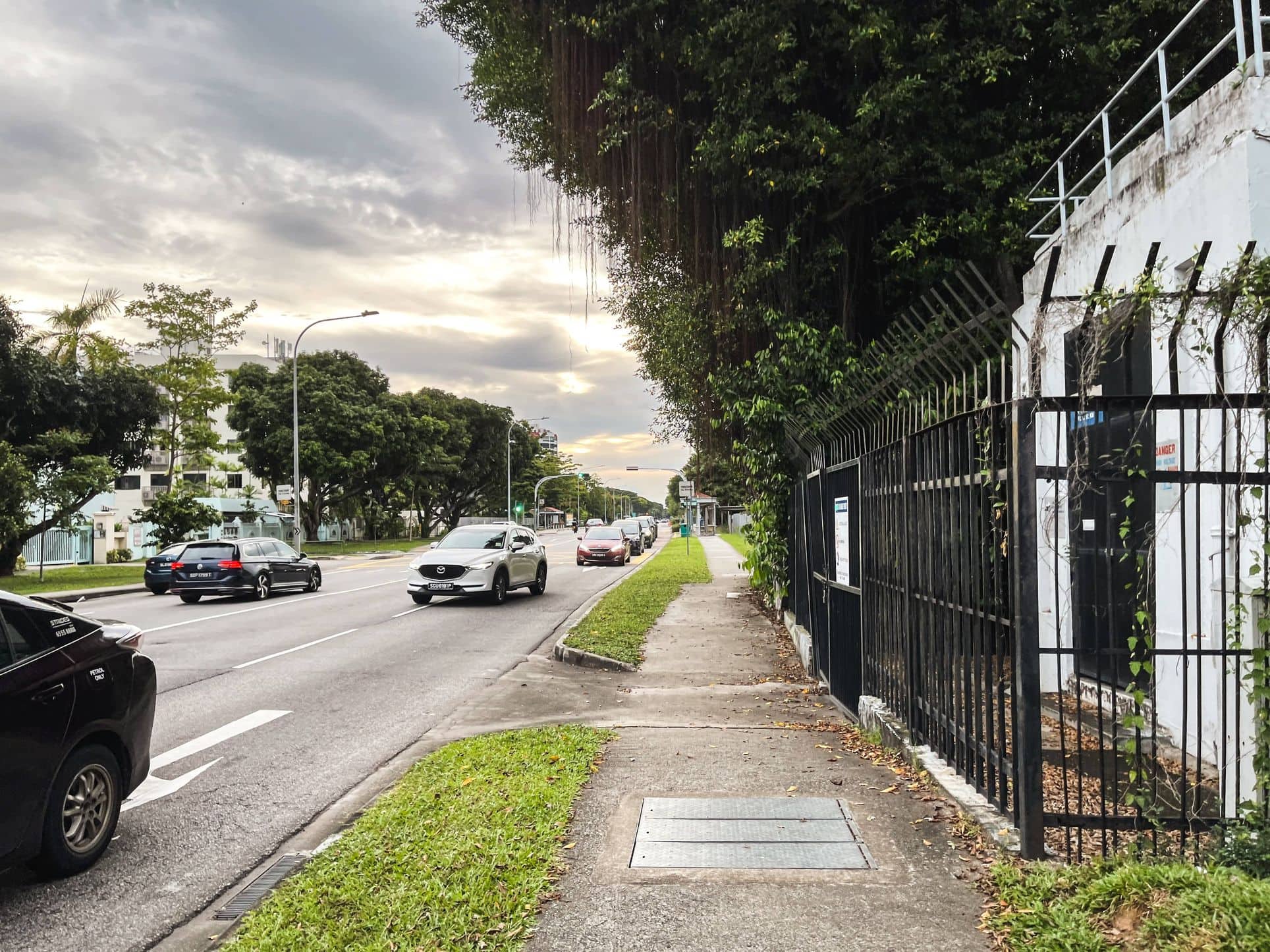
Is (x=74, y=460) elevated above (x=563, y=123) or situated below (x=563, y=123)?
below

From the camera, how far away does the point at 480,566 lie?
1823 cm

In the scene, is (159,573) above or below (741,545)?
above

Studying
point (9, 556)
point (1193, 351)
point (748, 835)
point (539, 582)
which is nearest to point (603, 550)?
point (539, 582)

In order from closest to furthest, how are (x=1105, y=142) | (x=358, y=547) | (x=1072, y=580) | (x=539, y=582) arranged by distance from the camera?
(x=1072, y=580) < (x=1105, y=142) < (x=539, y=582) < (x=358, y=547)

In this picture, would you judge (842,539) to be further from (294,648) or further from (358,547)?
(358,547)

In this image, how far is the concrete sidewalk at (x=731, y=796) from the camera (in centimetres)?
364

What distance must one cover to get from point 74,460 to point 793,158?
78.5ft

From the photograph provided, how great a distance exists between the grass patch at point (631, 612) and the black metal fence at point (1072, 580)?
12.1ft

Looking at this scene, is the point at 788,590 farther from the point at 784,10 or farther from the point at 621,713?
the point at 784,10

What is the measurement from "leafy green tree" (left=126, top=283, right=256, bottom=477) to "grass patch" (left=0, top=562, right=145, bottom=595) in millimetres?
4479

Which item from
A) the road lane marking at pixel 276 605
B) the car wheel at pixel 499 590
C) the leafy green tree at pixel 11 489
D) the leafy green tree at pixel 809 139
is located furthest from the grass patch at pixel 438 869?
the leafy green tree at pixel 11 489

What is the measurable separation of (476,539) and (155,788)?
13813 mm

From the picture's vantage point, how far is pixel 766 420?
37.4 feet

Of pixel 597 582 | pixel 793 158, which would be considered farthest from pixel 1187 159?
pixel 597 582
